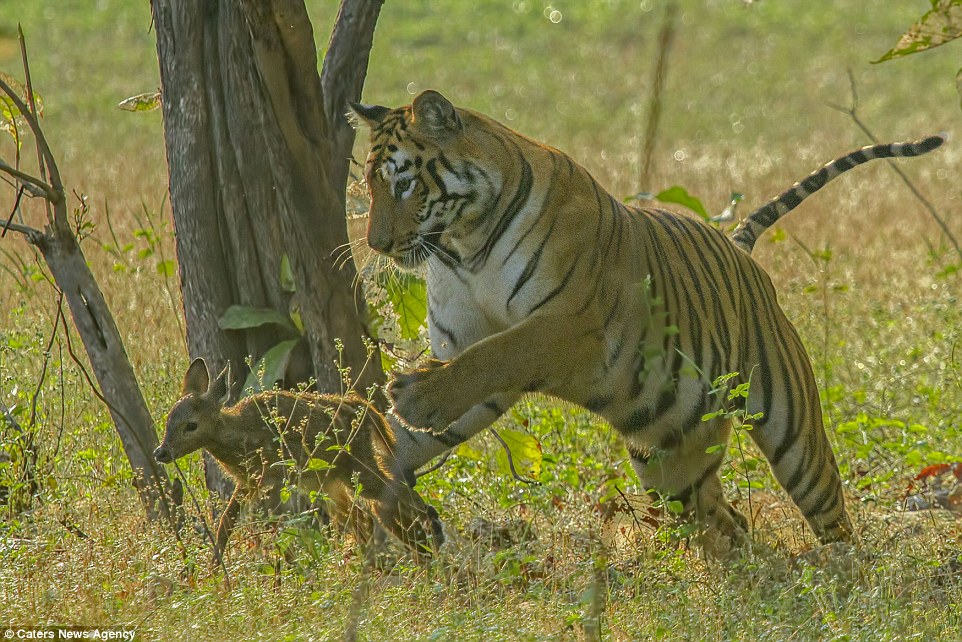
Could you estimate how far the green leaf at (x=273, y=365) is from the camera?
5.43 m

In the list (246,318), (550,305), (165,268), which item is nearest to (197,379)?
(246,318)

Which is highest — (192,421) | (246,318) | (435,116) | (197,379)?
(435,116)

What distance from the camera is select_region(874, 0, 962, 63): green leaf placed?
16.1 ft

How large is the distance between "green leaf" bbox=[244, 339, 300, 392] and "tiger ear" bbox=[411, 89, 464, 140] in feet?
4.14

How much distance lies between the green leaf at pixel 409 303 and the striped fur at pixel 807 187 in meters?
1.43

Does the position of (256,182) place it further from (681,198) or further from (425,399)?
(681,198)

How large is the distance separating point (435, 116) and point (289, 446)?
1.40 meters

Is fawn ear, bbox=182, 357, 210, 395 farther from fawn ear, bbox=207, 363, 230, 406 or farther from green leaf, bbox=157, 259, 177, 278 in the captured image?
green leaf, bbox=157, 259, 177, 278

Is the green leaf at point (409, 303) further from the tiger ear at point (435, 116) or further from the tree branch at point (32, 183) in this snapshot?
the tree branch at point (32, 183)

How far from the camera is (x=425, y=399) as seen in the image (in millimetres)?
4191

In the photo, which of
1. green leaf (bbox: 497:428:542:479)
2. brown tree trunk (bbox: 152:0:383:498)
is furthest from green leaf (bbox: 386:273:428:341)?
green leaf (bbox: 497:428:542:479)

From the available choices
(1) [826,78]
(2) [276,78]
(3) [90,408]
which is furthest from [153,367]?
(1) [826,78]

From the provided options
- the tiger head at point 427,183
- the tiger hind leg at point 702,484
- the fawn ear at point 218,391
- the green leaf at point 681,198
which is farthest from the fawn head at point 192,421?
the green leaf at point 681,198

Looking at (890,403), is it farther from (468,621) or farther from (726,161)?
(726,161)
